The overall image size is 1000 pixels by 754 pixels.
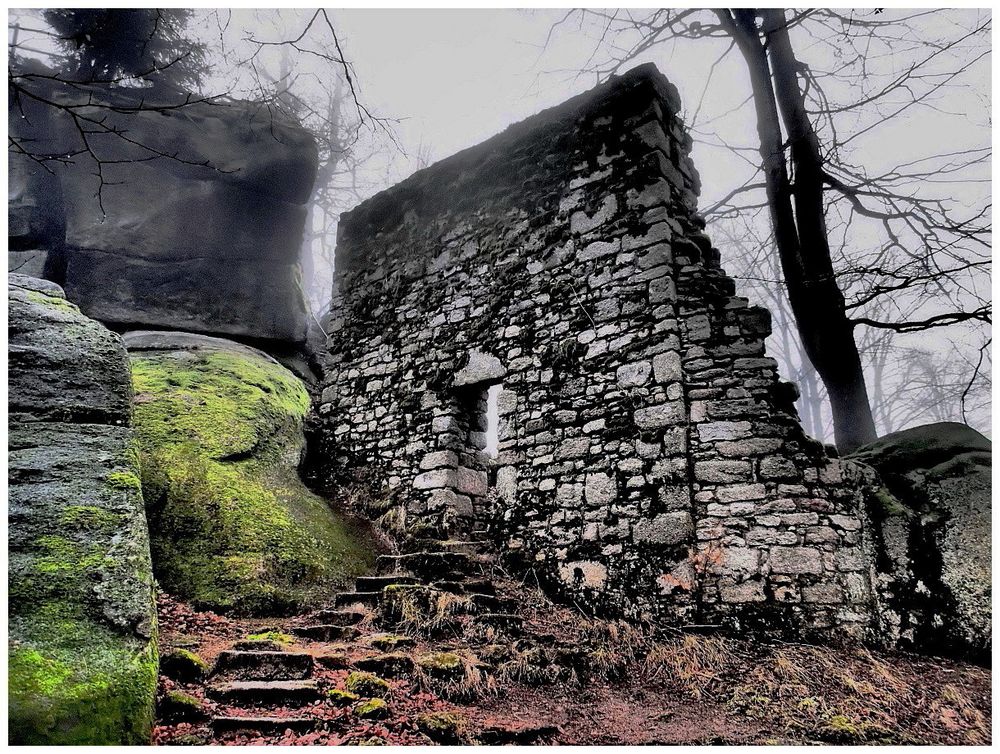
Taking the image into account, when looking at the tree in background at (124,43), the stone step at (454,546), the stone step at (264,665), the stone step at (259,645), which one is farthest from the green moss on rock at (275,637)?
the tree in background at (124,43)

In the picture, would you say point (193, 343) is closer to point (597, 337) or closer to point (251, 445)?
point (251, 445)

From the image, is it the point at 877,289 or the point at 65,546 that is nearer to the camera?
the point at 65,546

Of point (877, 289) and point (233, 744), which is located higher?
point (877, 289)

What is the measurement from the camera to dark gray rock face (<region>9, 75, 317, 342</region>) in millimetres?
9188

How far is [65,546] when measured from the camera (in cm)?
279

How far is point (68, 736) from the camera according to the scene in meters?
2.14

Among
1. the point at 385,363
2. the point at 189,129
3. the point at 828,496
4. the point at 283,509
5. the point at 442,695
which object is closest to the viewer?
the point at 442,695

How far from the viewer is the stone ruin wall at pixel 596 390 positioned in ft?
14.1

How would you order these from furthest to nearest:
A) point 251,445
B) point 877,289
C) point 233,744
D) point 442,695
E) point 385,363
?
point 385,363, point 251,445, point 877,289, point 442,695, point 233,744

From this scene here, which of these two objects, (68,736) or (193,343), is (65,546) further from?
(193,343)

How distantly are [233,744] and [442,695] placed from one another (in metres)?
1.15

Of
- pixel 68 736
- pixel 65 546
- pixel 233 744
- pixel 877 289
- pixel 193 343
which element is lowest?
pixel 233 744

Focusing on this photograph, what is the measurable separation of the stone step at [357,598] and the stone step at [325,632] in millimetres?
567

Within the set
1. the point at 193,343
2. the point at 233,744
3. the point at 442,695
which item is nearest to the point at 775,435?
the point at 442,695
